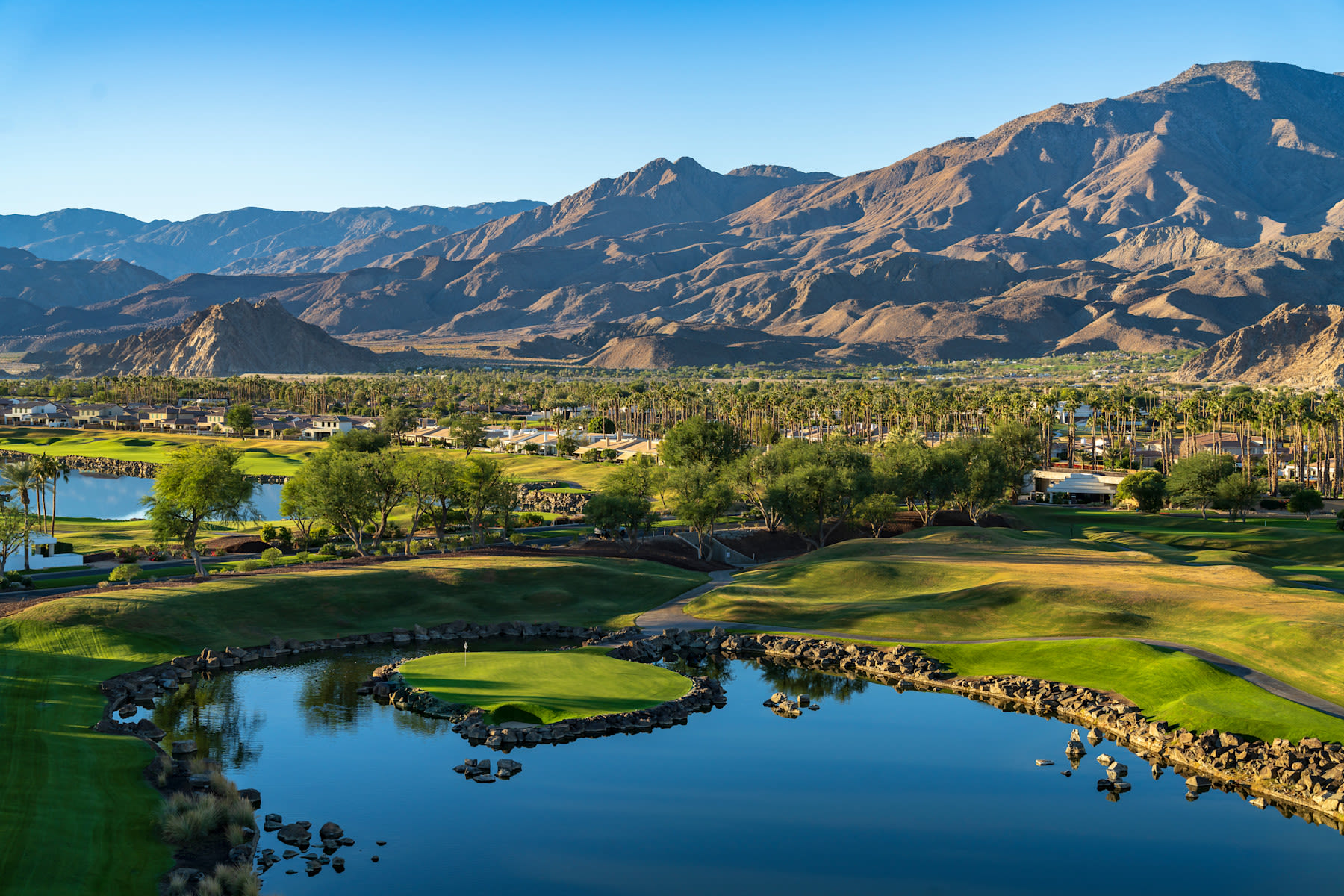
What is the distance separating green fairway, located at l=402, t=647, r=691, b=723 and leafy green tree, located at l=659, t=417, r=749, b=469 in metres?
60.8

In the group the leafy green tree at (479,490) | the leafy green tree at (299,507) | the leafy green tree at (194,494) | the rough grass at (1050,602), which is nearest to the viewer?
the rough grass at (1050,602)

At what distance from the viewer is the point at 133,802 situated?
107 feet

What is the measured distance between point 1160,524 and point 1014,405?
58009 millimetres

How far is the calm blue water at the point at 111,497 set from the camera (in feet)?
413

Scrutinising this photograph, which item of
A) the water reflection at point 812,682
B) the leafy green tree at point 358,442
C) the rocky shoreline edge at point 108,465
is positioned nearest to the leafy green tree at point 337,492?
the water reflection at point 812,682

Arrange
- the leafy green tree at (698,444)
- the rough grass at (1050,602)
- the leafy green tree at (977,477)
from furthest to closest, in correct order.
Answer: the leafy green tree at (698,444) → the leafy green tree at (977,477) → the rough grass at (1050,602)

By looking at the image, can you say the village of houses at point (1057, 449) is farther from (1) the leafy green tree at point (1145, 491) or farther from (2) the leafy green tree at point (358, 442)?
(2) the leafy green tree at point (358, 442)

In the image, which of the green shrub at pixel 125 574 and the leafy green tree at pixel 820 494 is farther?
the leafy green tree at pixel 820 494

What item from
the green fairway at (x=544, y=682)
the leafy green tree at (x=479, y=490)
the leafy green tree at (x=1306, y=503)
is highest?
the leafy green tree at (x=479, y=490)

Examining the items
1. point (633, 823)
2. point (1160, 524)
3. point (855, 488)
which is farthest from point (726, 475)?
point (633, 823)

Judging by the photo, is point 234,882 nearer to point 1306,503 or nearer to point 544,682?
point 544,682

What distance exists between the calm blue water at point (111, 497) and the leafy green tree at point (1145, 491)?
94981 mm

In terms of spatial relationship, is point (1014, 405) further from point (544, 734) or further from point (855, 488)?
point (544, 734)

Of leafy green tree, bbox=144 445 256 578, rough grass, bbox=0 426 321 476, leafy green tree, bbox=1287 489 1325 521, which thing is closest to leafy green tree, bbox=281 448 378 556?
leafy green tree, bbox=144 445 256 578
